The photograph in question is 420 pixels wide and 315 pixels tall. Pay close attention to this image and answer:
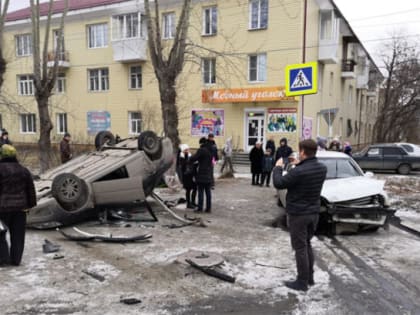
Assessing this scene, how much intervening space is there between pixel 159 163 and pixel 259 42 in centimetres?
1523

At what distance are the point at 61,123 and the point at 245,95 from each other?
15058 mm

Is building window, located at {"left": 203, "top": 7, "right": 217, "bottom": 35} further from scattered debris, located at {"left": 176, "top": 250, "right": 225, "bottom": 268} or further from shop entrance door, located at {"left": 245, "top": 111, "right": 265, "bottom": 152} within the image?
scattered debris, located at {"left": 176, "top": 250, "right": 225, "bottom": 268}

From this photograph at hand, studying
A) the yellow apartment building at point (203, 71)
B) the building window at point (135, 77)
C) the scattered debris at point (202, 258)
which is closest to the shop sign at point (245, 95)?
the yellow apartment building at point (203, 71)

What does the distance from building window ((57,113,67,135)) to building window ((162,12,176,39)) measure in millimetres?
10305

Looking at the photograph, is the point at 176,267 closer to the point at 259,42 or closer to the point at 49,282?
the point at 49,282

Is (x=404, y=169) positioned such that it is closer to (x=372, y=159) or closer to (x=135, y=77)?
(x=372, y=159)

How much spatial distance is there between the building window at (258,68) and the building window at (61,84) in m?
14.5

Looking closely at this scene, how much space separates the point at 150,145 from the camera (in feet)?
26.9

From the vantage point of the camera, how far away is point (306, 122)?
21891 mm

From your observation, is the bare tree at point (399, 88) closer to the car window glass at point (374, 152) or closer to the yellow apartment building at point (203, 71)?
the yellow apartment building at point (203, 71)

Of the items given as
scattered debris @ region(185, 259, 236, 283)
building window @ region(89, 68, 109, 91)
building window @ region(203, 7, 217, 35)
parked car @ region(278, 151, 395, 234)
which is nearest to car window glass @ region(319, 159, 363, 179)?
parked car @ region(278, 151, 395, 234)

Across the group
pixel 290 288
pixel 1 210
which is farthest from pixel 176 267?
pixel 1 210

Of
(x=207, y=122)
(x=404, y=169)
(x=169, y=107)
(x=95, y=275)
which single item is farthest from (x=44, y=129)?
(x=404, y=169)

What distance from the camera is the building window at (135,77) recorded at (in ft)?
83.8
